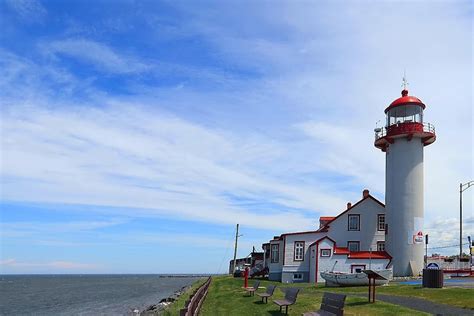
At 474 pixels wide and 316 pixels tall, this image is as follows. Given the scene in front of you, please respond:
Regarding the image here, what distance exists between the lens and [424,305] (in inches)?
728

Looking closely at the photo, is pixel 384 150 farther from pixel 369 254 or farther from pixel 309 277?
pixel 309 277

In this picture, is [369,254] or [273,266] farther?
[273,266]

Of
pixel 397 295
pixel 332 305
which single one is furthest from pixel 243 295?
pixel 332 305

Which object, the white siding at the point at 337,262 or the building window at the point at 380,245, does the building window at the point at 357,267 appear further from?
the building window at the point at 380,245

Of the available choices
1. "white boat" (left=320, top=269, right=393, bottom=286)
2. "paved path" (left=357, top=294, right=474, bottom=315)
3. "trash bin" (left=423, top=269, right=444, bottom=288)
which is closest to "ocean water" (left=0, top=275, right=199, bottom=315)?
"white boat" (left=320, top=269, right=393, bottom=286)

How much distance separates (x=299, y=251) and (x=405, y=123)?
43.7 ft

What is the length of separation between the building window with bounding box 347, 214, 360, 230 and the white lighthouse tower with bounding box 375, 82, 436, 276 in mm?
3790

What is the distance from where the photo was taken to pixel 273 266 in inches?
1738

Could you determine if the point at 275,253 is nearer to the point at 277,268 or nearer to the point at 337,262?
the point at 277,268

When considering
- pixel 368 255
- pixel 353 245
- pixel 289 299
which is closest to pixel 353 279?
pixel 368 255

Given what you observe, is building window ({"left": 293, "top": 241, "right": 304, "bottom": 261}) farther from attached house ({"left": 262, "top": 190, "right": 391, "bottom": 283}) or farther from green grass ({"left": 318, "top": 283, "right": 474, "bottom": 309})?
green grass ({"left": 318, "top": 283, "right": 474, "bottom": 309})

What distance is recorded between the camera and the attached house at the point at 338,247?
128ft

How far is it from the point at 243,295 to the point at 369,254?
51.6ft

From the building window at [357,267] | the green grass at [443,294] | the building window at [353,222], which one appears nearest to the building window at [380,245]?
the building window at [353,222]
